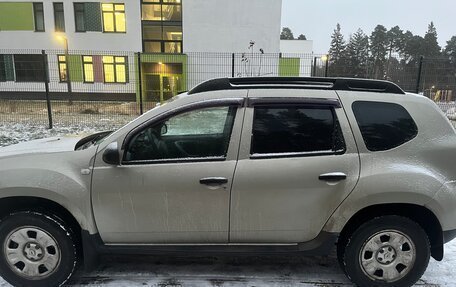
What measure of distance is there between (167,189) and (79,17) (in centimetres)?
2807

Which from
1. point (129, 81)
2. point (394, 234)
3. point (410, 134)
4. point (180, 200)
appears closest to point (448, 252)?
point (394, 234)

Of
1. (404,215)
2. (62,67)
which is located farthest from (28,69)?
(404,215)

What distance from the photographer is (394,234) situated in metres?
3.13

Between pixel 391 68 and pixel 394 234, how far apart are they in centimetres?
1290

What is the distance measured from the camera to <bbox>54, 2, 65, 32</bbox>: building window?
1072 inches

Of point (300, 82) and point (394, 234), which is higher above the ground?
point (300, 82)

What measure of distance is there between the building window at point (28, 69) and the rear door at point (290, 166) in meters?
28.0

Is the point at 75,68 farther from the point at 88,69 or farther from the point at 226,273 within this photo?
the point at 226,273

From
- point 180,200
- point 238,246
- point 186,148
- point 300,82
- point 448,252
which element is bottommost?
point 448,252

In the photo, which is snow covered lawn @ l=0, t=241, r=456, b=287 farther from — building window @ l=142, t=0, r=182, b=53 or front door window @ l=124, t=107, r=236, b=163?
building window @ l=142, t=0, r=182, b=53

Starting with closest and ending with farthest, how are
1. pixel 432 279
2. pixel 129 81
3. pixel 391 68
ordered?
pixel 432 279, pixel 391 68, pixel 129 81

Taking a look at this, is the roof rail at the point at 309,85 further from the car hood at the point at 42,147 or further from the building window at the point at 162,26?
the building window at the point at 162,26

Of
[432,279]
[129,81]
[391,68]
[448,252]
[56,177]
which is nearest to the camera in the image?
[56,177]

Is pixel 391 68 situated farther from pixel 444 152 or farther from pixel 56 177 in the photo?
pixel 56 177
